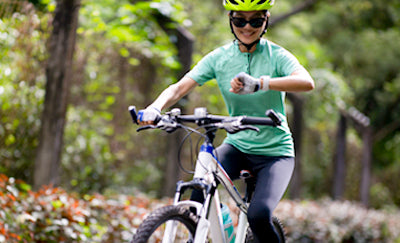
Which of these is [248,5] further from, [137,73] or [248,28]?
[137,73]

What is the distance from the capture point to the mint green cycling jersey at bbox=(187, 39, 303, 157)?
3.55 meters

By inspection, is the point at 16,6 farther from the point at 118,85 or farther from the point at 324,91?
the point at 324,91

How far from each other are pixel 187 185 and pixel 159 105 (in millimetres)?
562

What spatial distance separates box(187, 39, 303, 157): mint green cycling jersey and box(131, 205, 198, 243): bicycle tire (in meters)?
0.79

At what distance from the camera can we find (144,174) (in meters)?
10.1

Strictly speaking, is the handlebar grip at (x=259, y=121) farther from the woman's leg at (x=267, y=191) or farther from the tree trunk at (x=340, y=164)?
the tree trunk at (x=340, y=164)

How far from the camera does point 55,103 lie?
5.81 metres

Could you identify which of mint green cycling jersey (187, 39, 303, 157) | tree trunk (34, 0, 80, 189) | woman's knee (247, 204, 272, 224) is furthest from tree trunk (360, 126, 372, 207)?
woman's knee (247, 204, 272, 224)

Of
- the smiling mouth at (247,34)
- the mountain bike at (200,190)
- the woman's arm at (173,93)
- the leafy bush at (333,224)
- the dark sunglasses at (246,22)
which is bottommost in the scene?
the leafy bush at (333,224)

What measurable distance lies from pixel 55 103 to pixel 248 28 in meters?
3.01

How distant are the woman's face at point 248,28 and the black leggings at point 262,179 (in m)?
0.75

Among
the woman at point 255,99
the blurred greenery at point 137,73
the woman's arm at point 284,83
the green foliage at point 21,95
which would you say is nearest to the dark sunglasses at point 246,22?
the woman at point 255,99

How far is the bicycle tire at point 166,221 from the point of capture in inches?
110

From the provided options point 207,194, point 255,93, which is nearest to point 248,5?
point 255,93
